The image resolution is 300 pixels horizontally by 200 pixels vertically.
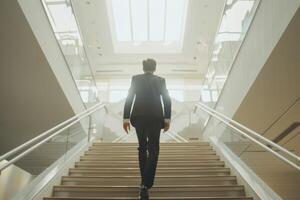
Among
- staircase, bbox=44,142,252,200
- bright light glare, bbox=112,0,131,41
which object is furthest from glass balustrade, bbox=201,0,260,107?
bright light glare, bbox=112,0,131,41

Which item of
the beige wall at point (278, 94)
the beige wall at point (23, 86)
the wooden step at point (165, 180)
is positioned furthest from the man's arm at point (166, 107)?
the beige wall at point (23, 86)

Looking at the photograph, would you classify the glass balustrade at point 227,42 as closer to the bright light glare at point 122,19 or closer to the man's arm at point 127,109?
the man's arm at point 127,109

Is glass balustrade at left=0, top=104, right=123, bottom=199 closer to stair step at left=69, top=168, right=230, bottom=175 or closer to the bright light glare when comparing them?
stair step at left=69, top=168, right=230, bottom=175

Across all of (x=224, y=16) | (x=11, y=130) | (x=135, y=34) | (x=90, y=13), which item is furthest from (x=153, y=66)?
(x=135, y=34)

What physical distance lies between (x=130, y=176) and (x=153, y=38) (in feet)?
49.4

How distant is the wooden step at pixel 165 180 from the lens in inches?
185

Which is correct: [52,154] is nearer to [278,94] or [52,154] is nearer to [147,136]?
[147,136]

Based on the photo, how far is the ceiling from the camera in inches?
621

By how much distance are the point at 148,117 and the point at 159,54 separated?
52.8 feet

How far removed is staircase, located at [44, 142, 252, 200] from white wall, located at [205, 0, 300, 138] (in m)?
1.42

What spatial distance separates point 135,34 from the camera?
18844 mm

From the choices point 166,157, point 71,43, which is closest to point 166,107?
point 166,157

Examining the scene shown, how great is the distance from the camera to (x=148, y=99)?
396 centimetres

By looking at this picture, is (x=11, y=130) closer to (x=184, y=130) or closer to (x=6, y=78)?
(x=6, y=78)
